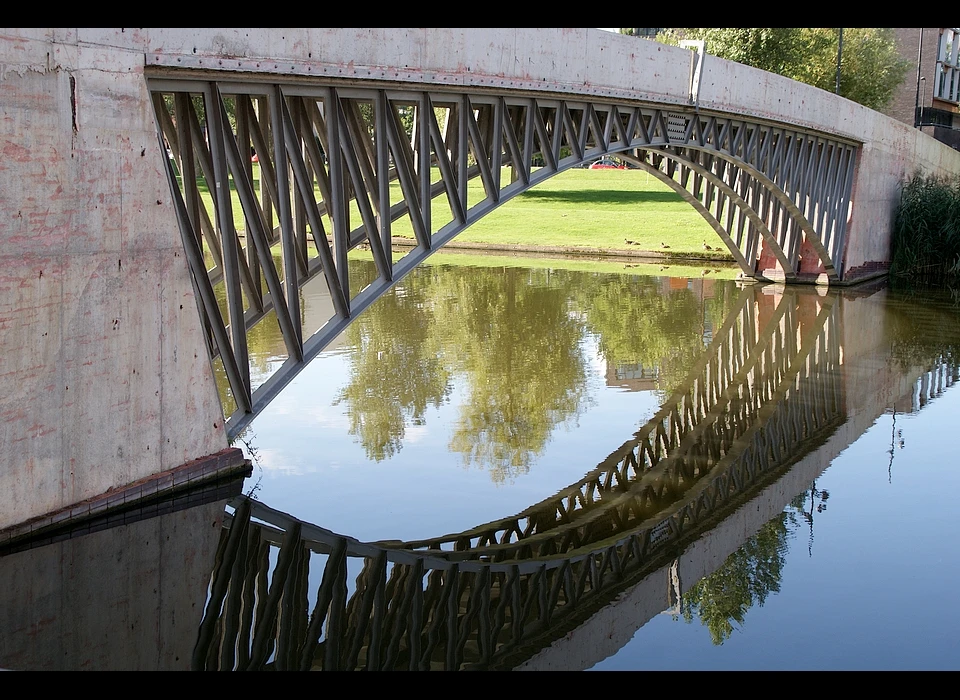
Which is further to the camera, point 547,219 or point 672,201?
point 672,201

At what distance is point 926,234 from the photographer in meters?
28.5

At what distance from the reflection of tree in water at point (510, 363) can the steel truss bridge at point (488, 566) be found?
1.09m

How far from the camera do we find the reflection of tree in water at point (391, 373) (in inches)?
482

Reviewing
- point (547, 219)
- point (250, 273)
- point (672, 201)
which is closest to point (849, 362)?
point (250, 273)

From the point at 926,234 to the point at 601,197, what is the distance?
1354 centimetres

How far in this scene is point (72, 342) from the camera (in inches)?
332

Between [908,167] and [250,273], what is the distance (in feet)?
75.3

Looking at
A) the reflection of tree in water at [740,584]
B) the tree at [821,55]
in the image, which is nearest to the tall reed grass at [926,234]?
the tree at [821,55]

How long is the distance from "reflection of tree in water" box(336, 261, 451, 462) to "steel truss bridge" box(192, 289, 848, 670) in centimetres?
236

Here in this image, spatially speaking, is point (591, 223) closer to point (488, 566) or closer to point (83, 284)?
point (488, 566)

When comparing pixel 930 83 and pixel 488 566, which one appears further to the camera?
pixel 930 83

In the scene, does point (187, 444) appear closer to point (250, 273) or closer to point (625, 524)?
point (250, 273)

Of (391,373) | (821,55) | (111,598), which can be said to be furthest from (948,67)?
(111,598)
